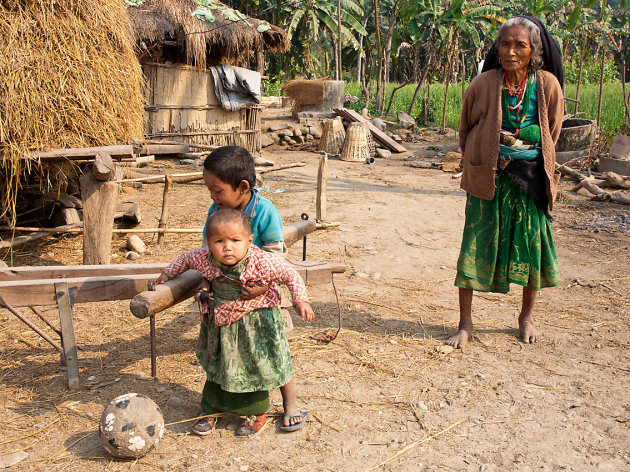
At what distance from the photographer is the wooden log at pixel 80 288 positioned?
2709 mm

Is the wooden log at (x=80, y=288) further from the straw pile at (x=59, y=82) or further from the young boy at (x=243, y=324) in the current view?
the straw pile at (x=59, y=82)

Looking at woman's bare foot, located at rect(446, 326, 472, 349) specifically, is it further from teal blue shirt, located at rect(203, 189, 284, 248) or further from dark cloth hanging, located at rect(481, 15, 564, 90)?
dark cloth hanging, located at rect(481, 15, 564, 90)

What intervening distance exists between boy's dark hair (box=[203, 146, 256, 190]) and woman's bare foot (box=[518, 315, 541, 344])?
2.06 meters

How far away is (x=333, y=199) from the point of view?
8.19 meters

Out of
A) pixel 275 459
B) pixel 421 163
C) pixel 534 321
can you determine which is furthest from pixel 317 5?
pixel 275 459

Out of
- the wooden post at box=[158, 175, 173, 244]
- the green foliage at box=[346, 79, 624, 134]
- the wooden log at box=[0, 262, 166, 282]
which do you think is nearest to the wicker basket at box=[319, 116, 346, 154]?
the green foliage at box=[346, 79, 624, 134]

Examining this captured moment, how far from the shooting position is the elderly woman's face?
3150 millimetres

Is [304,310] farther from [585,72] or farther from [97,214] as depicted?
[585,72]

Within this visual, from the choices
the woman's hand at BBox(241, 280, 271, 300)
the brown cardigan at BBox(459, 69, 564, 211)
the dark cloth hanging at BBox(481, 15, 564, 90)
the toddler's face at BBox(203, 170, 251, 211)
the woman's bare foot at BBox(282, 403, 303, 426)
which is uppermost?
the dark cloth hanging at BBox(481, 15, 564, 90)

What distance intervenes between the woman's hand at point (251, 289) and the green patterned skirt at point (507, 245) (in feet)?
4.92

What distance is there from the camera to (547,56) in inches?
129

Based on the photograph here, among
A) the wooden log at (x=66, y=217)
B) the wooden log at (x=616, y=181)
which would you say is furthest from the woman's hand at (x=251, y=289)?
the wooden log at (x=616, y=181)

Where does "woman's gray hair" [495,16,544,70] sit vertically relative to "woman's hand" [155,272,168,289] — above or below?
above

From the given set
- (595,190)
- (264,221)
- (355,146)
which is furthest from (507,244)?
(355,146)
